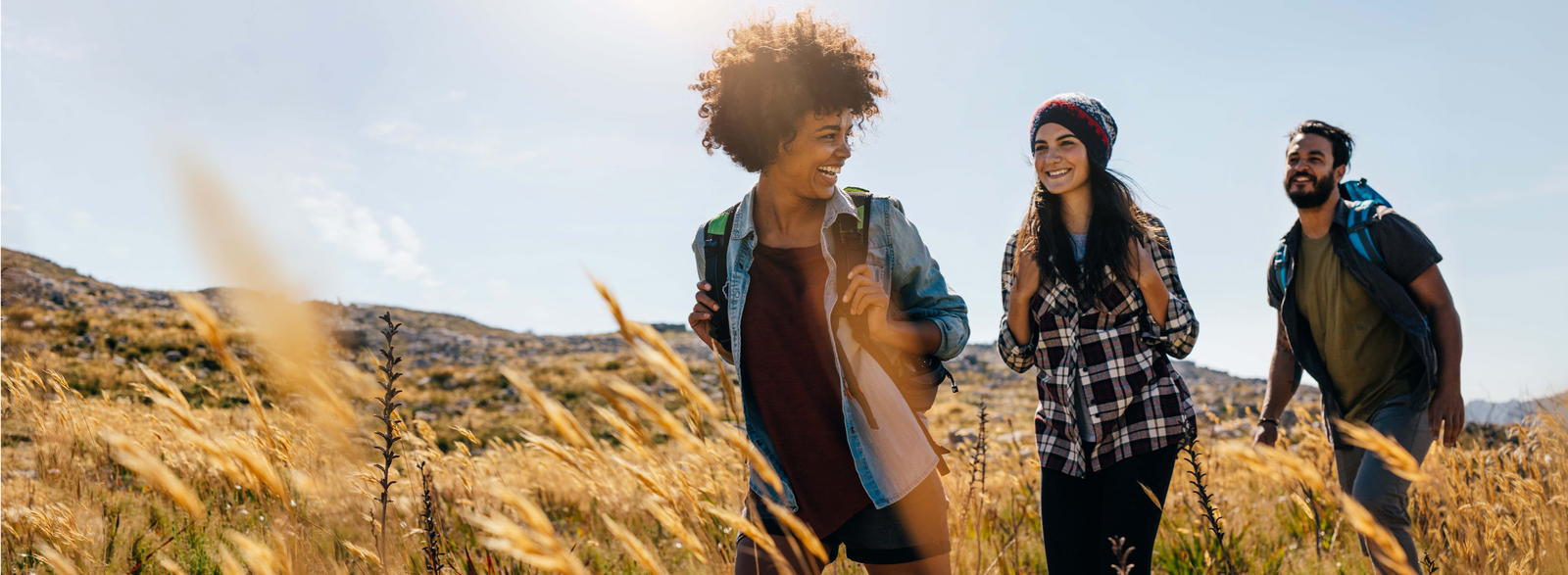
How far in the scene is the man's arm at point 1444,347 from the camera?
2713 mm

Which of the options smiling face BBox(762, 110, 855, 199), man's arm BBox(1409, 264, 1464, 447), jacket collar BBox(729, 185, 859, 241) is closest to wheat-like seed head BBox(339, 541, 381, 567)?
jacket collar BBox(729, 185, 859, 241)

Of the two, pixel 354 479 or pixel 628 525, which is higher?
pixel 354 479

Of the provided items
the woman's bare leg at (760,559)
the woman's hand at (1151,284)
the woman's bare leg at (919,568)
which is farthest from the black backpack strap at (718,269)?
the woman's hand at (1151,284)

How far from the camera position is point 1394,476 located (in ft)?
8.63

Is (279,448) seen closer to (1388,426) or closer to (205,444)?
(205,444)

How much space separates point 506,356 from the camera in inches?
1453

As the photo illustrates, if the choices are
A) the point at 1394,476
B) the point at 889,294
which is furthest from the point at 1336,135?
the point at 889,294

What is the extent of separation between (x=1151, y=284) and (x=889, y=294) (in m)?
0.91

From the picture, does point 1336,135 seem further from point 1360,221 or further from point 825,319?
point 825,319

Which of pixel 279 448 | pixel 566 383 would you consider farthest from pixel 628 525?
pixel 566 383

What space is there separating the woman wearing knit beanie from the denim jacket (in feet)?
2.05

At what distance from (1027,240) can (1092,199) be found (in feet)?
0.87

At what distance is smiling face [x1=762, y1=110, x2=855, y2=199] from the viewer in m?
1.99

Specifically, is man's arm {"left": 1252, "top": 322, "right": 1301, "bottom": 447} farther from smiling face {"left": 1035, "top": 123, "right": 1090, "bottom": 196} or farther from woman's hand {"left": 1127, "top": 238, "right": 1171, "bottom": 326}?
smiling face {"left": 1035, "top": 123, "right": 1090, "bottom": 196}
